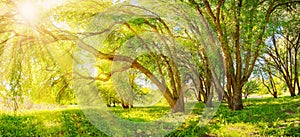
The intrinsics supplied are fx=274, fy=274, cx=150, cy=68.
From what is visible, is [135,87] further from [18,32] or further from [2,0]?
[2,0]

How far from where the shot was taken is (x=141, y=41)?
1574cm

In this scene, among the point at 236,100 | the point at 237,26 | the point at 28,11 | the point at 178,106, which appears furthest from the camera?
the point at 178,106

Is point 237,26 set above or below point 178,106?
above

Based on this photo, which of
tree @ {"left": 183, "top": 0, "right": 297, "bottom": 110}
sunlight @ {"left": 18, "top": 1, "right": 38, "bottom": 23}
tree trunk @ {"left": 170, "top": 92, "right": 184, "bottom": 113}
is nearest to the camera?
sunlight @ {"left": 18, "top": 1, "right": 38, "bottom": 23}

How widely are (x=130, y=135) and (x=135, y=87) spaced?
8.99m

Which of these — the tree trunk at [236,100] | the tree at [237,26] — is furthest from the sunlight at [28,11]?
the tree trunk at [236,100]

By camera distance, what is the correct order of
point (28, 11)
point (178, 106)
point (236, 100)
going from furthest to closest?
point (178, 106) < point (236, 100) < point (28, 11)

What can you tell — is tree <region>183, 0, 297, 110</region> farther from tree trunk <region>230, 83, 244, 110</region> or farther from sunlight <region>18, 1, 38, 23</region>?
sunlight <region>18, 1, 38, 23</region>

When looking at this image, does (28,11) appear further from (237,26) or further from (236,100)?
(236,100)

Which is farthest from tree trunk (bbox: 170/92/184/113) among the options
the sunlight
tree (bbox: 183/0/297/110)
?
the sunlight

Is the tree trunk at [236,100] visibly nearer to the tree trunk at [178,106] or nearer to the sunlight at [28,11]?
the tree trunk at [178,106]

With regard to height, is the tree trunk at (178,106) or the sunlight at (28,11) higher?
the sunlight at (28,11)

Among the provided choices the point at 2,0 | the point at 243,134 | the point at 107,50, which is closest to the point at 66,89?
the point at 107,50

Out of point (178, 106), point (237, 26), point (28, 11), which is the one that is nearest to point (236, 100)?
point (178, 106)
